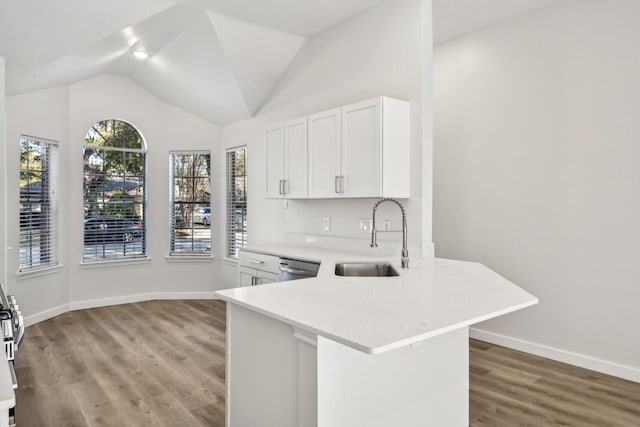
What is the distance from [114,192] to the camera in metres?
5.62

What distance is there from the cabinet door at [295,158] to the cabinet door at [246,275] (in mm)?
829

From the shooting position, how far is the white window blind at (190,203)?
19.7 feet

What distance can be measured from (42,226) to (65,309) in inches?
41.0

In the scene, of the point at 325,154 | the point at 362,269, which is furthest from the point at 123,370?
the point at 325,154

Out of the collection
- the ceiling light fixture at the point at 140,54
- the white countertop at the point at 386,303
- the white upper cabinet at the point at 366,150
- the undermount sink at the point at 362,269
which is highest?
the ceiling light fixture at the point at 140,54

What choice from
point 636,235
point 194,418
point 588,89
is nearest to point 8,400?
point 194,418

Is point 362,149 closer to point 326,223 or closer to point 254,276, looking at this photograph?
point 326,223

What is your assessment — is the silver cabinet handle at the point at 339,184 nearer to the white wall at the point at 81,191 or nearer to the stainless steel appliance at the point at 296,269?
the stainless steel appliance at the point at 296,269

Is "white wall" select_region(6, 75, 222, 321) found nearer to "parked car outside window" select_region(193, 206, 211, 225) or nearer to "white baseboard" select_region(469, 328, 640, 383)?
"parked car outside window" select_region(193, 206, 211, 225)

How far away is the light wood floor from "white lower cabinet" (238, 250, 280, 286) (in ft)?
2.02

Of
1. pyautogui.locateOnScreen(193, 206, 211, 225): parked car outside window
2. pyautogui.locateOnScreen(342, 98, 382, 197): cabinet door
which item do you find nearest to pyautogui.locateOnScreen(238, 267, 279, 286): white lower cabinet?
pyautogui.locateOnScreen(342, 98, 382, 197): cabinet door

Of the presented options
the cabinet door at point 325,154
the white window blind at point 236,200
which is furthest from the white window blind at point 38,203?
the cabinet door at point 325,154

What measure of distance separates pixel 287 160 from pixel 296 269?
1126 millimetres

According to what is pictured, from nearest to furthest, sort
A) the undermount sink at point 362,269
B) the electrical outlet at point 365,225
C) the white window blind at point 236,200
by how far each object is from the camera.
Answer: the undermount sink at point 362,269 < the electrical outlet at point 365,225 < the white window blind at point 236,200
